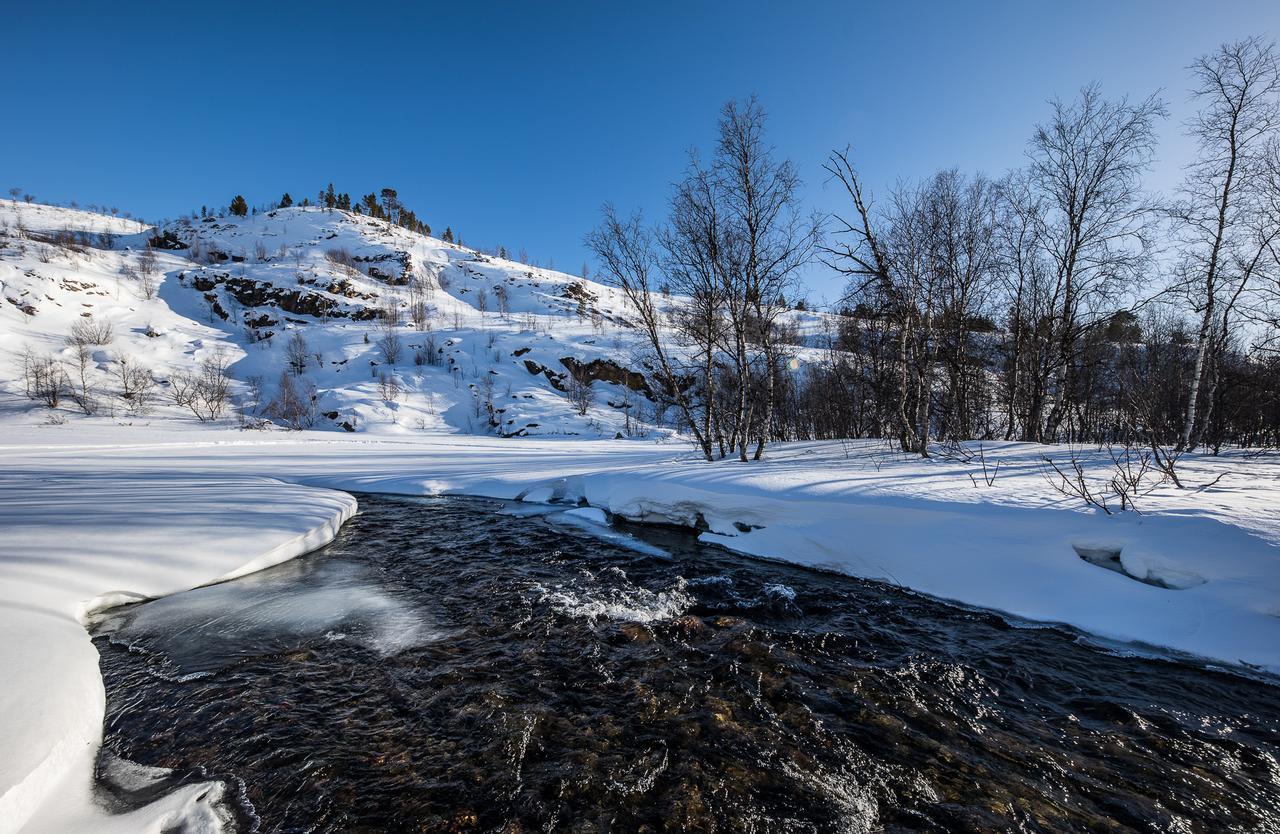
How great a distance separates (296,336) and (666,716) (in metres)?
64.0

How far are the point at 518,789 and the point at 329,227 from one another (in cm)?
10955

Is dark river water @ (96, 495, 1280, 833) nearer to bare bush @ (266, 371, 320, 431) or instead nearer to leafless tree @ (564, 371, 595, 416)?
bare bush @ (266, 371, 320, 431)

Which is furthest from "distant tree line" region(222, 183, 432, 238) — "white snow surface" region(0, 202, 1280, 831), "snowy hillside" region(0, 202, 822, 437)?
"white snow surface" region(0, 202, 1280, 831)

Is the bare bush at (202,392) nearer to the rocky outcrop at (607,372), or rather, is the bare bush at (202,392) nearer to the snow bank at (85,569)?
the rocky outcrop at (607,372)

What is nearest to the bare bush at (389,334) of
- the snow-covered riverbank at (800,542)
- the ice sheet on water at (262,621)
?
the snow-covered riverbank at (800,542)

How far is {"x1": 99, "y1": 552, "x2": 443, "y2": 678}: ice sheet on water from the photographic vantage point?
4.37 m

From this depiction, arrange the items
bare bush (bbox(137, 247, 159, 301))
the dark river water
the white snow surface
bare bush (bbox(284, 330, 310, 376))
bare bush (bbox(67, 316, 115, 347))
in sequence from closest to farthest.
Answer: the dark river water, the white snow surface, bare bush (bbox(67, 316, 115, 347)), bare bush (bbox(284, 330, 310, 376)), bare bush (bbox(137, 247, 159, 301))

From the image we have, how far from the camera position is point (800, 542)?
6891mm

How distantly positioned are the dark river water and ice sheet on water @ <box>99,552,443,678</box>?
Answer: 0.12ft

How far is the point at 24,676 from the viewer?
3094mm

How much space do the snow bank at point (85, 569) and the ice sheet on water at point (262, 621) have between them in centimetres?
38

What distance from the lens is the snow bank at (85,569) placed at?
2521 mm

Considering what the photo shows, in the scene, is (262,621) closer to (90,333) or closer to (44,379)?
(44,379)

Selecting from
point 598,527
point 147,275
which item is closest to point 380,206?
point 147,275
